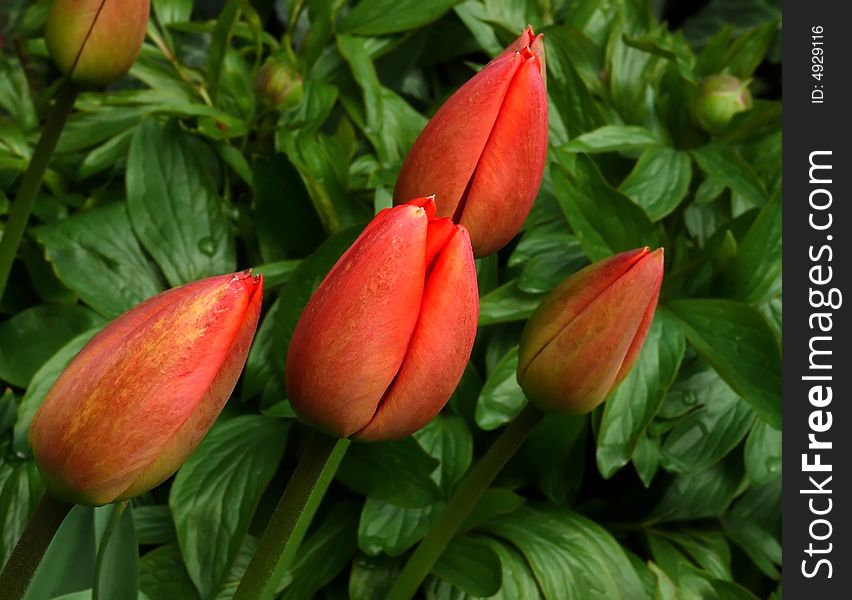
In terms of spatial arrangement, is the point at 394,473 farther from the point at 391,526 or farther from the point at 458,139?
the point at 458,139

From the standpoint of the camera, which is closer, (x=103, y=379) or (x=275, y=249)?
(x=103, y=379)

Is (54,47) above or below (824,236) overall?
above

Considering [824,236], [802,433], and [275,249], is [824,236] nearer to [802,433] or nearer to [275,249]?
[802,433]

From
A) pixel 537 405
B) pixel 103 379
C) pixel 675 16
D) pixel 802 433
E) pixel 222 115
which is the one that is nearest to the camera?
pixel 103 379

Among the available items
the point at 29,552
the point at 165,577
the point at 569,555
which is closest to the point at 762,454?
the point at 569,555

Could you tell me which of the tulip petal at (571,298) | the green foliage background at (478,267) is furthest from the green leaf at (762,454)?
the tulip petal at (571,298)

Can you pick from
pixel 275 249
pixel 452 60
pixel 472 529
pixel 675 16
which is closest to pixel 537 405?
pixel 472 529

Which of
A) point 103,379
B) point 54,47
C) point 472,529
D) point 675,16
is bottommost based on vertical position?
point 472,529
